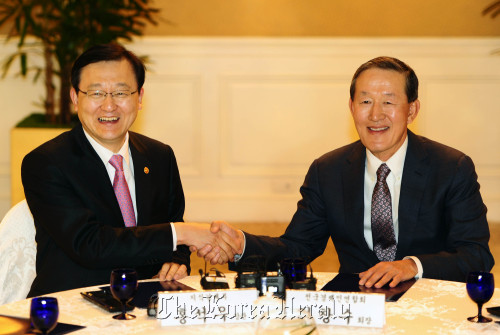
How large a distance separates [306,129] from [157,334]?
14.6ft

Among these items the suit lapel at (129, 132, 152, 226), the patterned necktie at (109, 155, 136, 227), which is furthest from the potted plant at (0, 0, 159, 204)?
the patterned necktie at (109, 155, 136, 227)

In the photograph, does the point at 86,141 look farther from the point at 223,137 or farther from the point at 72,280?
the point at 223,137

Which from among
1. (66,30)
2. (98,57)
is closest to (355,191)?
(98,57)

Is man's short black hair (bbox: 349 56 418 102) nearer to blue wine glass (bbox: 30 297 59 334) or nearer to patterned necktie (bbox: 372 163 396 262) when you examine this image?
patterned necktie (bbox: 372 163 396 262)

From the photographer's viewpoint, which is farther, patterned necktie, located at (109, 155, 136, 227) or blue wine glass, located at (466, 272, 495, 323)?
patterned necktie, located at (109, 155, 136, 227)

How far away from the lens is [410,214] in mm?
2613

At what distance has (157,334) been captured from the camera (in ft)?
5.61

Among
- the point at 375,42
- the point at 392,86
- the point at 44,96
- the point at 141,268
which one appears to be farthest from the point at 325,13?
the point at 141,268

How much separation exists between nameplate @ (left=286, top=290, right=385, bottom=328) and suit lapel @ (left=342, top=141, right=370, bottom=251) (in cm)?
89

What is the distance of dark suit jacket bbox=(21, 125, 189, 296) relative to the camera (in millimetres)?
2355

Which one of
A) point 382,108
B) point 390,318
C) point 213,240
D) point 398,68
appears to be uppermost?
point 398,68

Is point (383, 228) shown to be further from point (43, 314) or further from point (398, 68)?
point (43, 314)

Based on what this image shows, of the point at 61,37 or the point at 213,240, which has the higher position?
the point at 61,37

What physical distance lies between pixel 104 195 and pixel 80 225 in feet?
0.61
